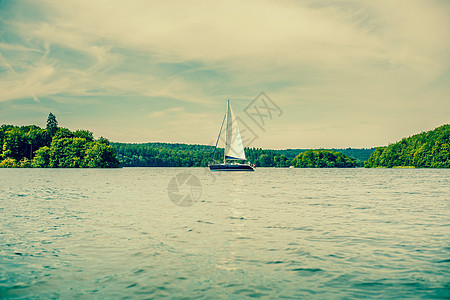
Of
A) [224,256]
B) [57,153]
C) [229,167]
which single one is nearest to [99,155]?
[57,153]

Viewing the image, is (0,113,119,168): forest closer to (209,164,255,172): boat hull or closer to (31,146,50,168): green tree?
(31,146,50,168): green tree

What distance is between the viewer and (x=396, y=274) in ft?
36.0

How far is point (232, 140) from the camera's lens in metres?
112

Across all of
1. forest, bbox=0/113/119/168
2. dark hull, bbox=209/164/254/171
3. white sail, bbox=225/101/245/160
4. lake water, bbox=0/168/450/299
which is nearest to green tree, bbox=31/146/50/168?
forest, bbox=0/113/119/168

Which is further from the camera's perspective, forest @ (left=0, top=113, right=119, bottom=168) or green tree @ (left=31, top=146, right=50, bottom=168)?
green tree @ (left=31, top=146, right=50, bottom=168)

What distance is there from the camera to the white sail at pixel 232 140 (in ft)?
367

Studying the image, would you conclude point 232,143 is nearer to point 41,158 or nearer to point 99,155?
point 99,155

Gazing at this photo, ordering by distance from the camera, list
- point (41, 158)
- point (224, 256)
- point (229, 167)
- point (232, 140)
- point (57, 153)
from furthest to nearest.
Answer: point (41, 158), point (57, 153), point (229, 167), point (232, 140), point (224, 256)

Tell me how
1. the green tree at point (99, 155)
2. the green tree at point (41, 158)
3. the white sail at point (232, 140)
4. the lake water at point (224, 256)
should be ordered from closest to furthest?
the lake water at point (224, 256), the white sail at point (232, 140), the green tree at point (99, 155), the green tree at point (41, 158)

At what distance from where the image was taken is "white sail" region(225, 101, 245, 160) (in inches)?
4405

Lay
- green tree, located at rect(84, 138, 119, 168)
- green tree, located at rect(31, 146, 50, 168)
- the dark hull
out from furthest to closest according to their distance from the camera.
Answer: green tree, located at rect(31, 146, 50, 168) → green tree, located at rect(84, 138, 119, 168) → the dark hull

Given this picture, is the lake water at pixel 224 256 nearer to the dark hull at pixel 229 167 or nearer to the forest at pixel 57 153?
the dark hull at pixel 229 167

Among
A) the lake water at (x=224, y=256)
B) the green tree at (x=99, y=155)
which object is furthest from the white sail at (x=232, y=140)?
the lake water at (x=224, y=256)

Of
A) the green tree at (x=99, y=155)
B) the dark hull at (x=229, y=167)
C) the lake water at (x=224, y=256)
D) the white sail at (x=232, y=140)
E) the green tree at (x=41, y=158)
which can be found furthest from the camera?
the green tree at (x=41, y=158)
